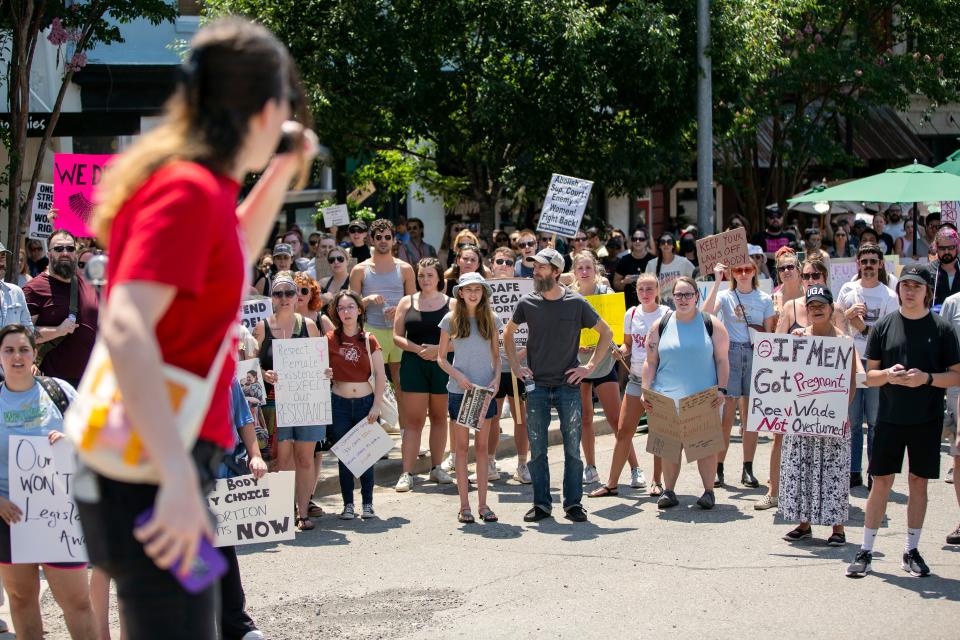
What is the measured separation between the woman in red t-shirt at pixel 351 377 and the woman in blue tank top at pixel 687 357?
213cm

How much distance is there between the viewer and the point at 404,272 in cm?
1128

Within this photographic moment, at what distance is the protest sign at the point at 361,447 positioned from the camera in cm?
898

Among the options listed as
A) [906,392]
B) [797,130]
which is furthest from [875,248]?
[797,130]

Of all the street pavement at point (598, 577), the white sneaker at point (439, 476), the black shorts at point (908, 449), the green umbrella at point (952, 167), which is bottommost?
the street pavement at point (598, 577)

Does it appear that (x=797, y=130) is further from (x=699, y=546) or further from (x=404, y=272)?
(x=699, y=546)

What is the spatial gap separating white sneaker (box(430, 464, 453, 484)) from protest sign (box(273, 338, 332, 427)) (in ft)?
5.52

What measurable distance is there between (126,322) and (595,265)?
933cm

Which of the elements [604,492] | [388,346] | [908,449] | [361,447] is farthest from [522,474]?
[908,449]

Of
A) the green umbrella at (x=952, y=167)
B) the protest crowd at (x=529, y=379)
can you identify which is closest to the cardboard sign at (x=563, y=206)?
the protest crowd at (x=529, y=379)

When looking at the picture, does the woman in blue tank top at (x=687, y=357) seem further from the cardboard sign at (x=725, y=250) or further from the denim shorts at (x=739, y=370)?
the cardboard sign at (x=725, y=250)

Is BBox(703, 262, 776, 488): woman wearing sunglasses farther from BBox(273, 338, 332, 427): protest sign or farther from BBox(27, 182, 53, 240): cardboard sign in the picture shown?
BBox(27, 182, 53, 240): cardboard sign

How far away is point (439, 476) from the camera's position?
1034 centimetres

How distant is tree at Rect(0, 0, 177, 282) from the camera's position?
1336 centimetres

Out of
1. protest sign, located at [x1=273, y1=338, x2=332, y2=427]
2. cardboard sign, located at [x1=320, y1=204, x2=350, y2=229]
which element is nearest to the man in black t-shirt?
protest sign, located at [x1=273, y1=338, x2=332, y2=427]
